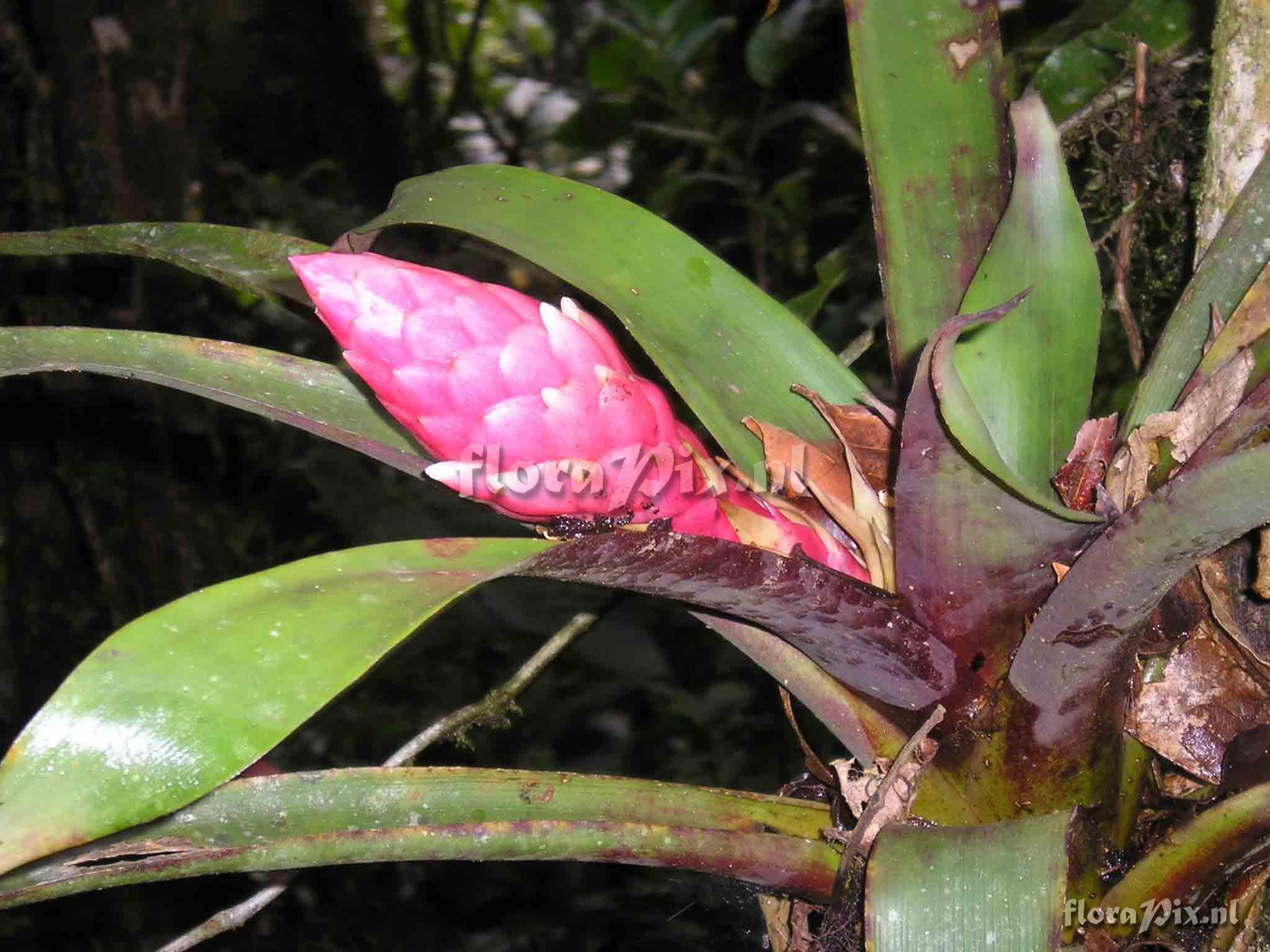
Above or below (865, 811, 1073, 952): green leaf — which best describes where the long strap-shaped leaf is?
above

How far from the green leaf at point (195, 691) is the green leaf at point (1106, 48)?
988 millimetres

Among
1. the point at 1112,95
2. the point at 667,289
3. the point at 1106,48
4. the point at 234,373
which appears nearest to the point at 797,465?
the point at 667,289

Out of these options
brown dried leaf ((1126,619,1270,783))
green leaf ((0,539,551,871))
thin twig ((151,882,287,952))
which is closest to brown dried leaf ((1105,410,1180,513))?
brown dried leaf ((1126,619,1270,783))

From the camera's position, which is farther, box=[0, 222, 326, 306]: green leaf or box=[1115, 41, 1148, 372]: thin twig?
box=[1115, 41, 1148, 372]: thin twig

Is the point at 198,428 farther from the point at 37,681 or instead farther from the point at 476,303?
the point at 476,303

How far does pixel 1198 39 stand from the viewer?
3.69 ft

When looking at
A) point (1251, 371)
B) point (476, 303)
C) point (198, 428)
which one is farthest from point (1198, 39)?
point (198, 428)

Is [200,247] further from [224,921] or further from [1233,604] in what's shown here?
[1233,604]

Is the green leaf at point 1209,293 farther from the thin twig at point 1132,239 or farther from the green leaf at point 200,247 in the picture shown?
the green leaf at point 200,247

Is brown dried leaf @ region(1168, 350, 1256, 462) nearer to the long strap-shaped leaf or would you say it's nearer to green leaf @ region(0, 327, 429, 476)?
the long strap-shaped leaf

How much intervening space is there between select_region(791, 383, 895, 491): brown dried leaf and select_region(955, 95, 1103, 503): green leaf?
64 millimetres

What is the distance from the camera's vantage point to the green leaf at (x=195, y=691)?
38 centimetres

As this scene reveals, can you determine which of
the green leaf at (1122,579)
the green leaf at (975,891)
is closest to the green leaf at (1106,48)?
the green leaf at (1122,579)

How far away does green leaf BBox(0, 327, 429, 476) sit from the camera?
567mm
